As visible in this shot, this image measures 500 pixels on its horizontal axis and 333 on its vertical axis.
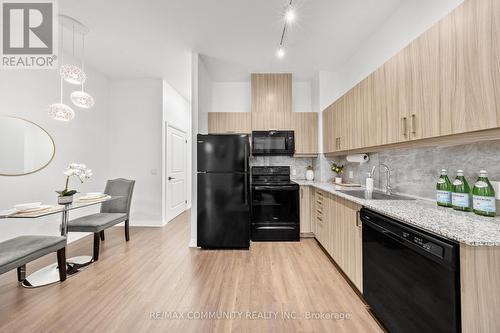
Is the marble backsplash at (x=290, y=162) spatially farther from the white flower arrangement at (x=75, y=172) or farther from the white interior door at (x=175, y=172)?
the white flower arrangement at (x=75, y=172)

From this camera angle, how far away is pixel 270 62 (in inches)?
132

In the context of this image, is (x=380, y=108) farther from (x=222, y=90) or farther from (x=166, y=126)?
(x=166, y=126)

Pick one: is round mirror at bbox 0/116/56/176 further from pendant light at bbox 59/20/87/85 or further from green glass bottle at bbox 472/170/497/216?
green glass bottle at bbox 472/170/497/216

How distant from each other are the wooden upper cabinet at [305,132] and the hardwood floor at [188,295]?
1.68m

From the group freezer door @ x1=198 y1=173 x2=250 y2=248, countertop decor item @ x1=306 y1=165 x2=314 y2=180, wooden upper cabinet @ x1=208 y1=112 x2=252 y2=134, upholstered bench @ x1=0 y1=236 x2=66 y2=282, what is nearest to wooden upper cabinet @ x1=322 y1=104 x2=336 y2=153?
countertop decor item @ x1=306 y1=165 x2=314 y2=180

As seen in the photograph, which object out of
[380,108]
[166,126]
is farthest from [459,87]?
[166,126]

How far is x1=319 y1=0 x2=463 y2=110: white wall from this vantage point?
5.97 feet

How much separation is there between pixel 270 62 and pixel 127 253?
11.8ft

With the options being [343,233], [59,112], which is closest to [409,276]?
[343,233]

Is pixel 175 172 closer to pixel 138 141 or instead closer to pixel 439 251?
pixel 138 141

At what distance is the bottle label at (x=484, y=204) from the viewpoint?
123 cm

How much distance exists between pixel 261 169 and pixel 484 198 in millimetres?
2906

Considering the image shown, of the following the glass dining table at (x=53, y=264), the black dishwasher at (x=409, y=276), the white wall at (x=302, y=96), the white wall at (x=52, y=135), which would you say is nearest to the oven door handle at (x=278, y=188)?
the black dishwasher at (x=409, y=276)

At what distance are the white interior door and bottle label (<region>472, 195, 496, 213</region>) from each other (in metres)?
4.38
